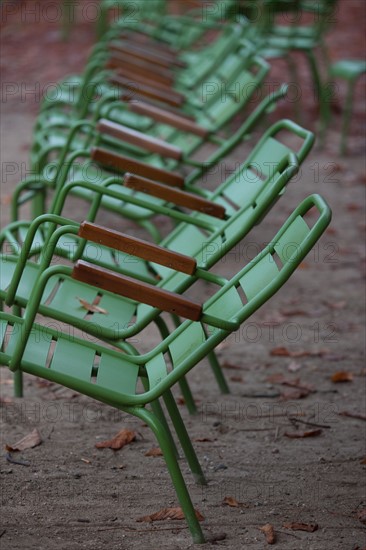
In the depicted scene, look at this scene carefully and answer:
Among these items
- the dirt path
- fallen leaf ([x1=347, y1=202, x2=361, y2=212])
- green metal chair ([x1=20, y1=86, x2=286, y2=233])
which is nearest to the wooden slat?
green metal chair ([x1=20, y1=86, x2=286, y2=233])

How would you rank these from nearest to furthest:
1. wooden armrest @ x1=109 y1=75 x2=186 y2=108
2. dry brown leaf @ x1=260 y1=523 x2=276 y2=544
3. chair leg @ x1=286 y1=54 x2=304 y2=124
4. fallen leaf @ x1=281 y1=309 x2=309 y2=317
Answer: dry brown leaf @ x1=260 y1=523 x2=276 y2=544
fallen leaf @ x1=281 y1=309 x2=309 y2=317
wooden armrest @ x1=109 y1=75 x2=186 y2=108
chair leg @ x1=286 y1=54 x2=304 y2=124

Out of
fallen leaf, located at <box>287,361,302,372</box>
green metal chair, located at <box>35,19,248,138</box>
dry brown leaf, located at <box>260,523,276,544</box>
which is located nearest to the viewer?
dry brown leaf, located at <box>260,523,276,544</box>

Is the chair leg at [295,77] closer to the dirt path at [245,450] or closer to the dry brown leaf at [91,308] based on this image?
the dirt path at [245,450]

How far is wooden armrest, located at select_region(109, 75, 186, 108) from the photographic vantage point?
5715 millimetres

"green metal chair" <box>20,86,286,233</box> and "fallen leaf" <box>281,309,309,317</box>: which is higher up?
"green metal chair" <box>20,86,286,233</box>

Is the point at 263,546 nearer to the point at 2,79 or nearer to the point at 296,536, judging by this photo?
the point at 296,536

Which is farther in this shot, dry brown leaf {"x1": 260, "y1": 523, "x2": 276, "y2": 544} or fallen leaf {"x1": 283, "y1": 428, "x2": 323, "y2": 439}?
fallen leaf {"x1": 283, "y1": 428, "x2": 323, "y2": 439}

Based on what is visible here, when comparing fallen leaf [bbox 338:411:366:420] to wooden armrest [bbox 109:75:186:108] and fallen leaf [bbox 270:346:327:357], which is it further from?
wooden armrest [bbox 109:75:186:108]

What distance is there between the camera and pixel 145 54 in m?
6.72

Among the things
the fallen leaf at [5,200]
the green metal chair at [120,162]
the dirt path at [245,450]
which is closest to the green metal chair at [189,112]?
the green metal chair at [120,162]

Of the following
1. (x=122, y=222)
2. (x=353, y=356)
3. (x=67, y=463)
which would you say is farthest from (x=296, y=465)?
(x=122, y=222)

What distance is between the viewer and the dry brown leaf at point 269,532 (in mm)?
3044

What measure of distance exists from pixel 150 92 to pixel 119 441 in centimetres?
260

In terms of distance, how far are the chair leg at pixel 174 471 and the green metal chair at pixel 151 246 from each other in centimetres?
46
